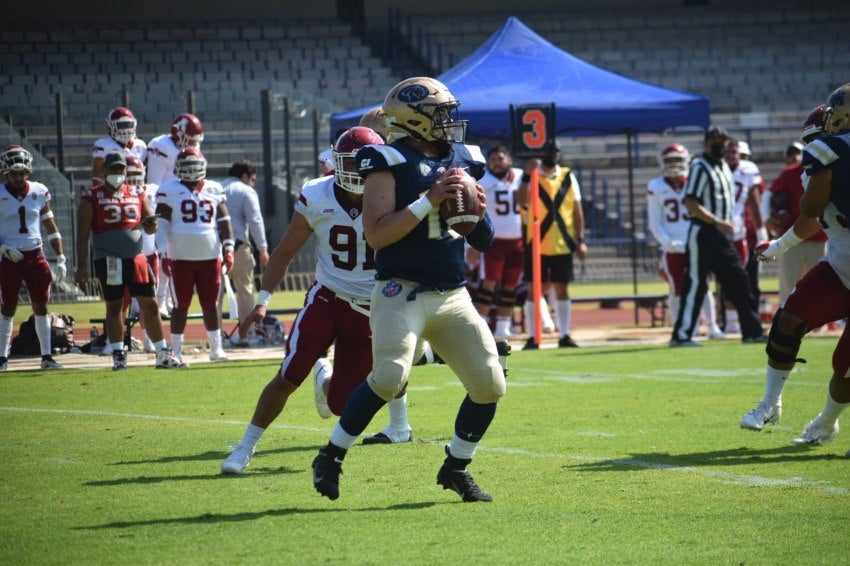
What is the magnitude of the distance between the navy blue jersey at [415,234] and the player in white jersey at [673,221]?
8.94 meters

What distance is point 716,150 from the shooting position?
13.3m

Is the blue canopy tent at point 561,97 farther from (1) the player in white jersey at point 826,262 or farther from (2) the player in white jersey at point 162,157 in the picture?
(1) the player in white jersey at point 826,262

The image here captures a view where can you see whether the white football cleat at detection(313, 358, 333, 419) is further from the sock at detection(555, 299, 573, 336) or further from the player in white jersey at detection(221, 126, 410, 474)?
the sock at detection(555, 299, 573, 336)

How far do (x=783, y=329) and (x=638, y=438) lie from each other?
105 centimetres

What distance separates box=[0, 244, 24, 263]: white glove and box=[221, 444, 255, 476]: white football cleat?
605 cm

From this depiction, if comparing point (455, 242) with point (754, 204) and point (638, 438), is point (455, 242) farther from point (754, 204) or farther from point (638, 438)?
point (754, 204)

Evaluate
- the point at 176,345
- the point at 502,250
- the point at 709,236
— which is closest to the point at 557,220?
the point at 502,250

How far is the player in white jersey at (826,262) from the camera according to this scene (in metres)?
6.81

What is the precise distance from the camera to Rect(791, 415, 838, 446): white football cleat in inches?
284

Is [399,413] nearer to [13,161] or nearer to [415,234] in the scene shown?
[415,234]

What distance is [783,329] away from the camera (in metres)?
7.24

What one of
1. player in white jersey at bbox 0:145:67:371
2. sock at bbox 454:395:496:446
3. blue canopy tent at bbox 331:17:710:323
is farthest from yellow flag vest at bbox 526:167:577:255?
sock at bbox 454:395:496:446

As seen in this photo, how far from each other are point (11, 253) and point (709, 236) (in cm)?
671

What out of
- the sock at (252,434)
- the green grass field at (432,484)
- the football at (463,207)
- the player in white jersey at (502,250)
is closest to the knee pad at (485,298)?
the player in white jersey at (502,250)
